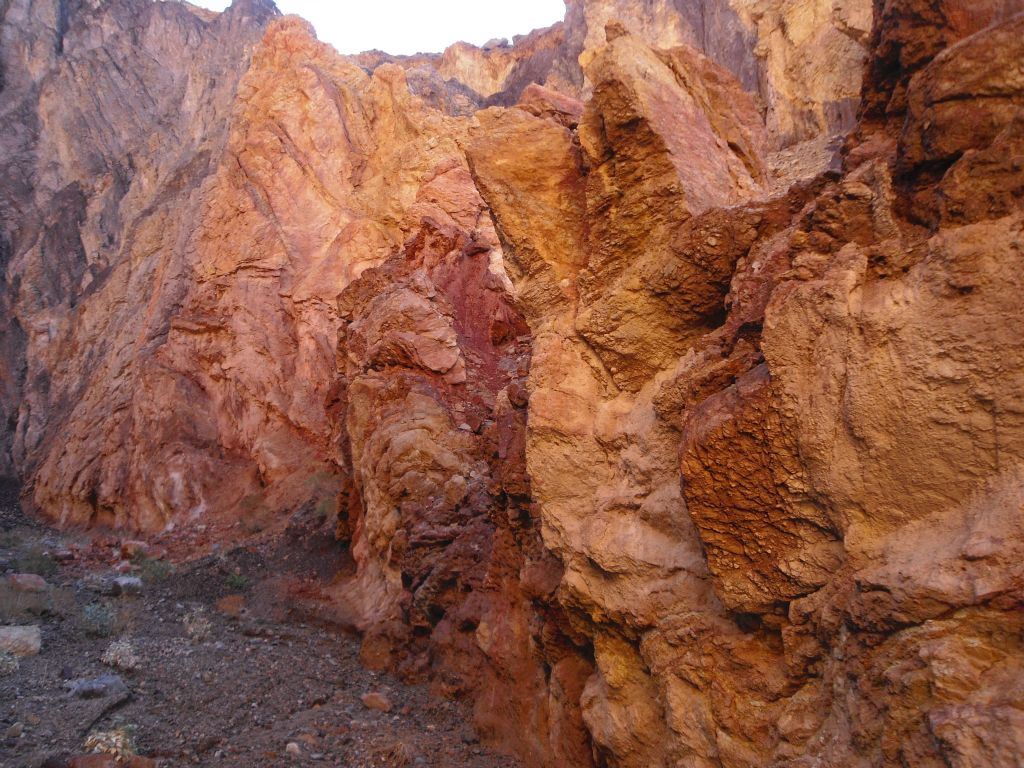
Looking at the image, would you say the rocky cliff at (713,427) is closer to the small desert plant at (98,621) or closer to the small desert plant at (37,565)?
the small desert plant at (98,621)

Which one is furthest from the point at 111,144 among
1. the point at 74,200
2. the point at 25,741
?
the point at 25,741

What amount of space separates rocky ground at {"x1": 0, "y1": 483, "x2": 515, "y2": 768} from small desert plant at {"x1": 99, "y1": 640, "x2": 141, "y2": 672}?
0.02 meters

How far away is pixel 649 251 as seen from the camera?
182 inches

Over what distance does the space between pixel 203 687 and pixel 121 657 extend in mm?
1182

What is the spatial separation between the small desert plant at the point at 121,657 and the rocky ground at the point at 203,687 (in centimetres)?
2

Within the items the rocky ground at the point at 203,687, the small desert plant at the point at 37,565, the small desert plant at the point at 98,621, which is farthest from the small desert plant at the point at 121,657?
the small desert plant at the point at 37,565

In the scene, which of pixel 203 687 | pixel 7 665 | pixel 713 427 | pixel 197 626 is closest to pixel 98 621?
pixel 197 626

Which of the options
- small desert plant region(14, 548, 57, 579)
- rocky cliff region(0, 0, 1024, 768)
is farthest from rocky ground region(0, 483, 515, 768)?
small desert plant region(14, 548, 57, 579)

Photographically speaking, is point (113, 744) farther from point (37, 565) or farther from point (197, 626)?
point (37, 565)

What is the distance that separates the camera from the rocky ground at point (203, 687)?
636 centimetres

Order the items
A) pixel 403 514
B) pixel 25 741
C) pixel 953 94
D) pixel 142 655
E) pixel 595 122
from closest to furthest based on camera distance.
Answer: pixel 953 94 → pixel 595 122 → pixel 25 741 → pixel 142 655 → pixel 403 514

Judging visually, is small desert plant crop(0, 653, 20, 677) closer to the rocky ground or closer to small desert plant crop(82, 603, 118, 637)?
the rocky ground

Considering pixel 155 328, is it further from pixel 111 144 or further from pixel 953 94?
pixel 953 94

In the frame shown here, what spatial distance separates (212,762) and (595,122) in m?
5.70
